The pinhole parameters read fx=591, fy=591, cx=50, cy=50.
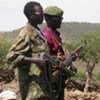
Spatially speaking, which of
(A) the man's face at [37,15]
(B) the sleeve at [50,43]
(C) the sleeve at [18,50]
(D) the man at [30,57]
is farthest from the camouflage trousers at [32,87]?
(A) the man's face at [37,15]

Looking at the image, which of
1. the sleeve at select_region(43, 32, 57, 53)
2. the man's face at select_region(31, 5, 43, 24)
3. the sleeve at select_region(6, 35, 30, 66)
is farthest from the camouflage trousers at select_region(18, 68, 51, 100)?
the man's face at select_region(31, 5, 43, 24)

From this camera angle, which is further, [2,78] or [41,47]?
[2,78]

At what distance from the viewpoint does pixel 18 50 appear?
19.6ft

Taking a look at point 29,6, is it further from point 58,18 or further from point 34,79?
point 34,79

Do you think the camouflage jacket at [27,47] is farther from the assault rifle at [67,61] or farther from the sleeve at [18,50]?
the assault rifle at [67,61]

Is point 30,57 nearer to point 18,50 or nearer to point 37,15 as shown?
point 18,50

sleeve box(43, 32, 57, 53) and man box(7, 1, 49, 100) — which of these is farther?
sleeve box(43, 32, 57, 53)

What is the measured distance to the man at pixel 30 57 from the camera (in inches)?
234

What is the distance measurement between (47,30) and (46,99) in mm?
759

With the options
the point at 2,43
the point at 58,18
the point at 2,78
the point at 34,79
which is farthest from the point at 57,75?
the point at 2,43

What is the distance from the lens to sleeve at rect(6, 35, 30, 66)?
5.89 m

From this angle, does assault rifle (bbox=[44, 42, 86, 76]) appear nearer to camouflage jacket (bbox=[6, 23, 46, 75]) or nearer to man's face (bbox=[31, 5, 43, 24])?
camouflage jacket (bbox=[6, 23, 46, 75])

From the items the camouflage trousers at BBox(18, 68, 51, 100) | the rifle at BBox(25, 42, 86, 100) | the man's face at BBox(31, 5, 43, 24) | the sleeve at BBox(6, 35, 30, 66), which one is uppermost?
the man's face at BBox(31, 5, 43, 24)

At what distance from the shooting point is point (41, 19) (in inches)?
240
